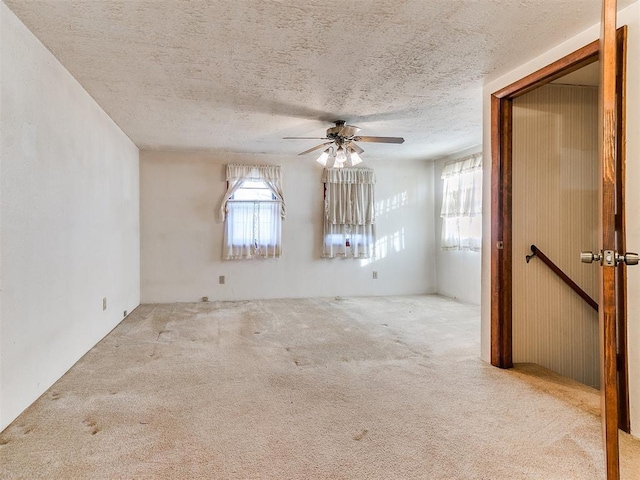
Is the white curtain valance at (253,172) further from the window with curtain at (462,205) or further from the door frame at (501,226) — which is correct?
the door frame at (501,226)

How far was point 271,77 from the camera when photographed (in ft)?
9.09

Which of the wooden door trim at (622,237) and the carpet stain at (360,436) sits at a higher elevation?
the wooden door trim at (622,237)

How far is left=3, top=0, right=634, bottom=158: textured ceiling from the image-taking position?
192 cm

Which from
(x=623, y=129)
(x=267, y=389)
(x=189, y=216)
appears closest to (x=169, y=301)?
(x=189, y=216)

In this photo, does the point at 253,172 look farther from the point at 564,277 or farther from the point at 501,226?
the point at 564,277

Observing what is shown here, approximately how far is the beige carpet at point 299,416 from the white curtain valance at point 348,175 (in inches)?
117

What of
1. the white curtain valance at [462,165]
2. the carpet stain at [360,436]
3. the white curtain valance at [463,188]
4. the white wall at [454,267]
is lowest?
the carpet stain at [360,436]

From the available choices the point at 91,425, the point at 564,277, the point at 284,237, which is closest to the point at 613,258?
the point at 564,277

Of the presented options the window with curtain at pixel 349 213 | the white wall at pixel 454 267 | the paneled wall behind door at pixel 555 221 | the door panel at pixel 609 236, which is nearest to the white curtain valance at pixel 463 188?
the white wall at pixel 454 267

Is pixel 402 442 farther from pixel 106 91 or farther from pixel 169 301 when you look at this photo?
pixel 169 301

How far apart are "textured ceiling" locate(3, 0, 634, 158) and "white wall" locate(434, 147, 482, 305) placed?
2.15 meters

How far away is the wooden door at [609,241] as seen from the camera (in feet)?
3.99

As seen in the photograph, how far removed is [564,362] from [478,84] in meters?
2.27

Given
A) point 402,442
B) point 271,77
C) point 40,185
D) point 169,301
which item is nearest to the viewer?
point 402,442
